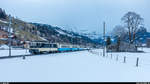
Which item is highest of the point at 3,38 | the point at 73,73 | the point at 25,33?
the point at 25,33

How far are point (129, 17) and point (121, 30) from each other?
16.3ft

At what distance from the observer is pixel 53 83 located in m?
7.45

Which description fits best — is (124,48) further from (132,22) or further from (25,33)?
(25,33)

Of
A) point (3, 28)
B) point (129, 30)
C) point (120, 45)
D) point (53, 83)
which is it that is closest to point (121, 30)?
point (129, 30)

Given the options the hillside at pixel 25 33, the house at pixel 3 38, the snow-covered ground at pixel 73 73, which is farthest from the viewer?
the hillside at pixel 25 33

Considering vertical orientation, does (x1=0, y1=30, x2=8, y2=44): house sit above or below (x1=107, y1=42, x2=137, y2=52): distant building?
above

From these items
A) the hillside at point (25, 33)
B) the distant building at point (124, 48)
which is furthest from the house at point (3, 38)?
the distant building at point (124, 48)

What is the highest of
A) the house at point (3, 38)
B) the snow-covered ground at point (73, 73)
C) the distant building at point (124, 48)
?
the house at point (3, 38)

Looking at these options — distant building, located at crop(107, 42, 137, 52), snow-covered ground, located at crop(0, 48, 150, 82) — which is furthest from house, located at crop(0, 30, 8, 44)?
snow-covered ground, located at crop(0, 48, 150, 82)

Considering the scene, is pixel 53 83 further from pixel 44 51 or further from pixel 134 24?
pixel 134 24

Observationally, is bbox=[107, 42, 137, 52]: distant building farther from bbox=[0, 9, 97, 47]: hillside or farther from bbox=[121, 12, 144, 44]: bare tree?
bbox=[0, 9, 97, 47]: hillside

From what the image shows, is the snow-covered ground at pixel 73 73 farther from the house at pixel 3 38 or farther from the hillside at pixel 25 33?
the hillside at pixel 25 33

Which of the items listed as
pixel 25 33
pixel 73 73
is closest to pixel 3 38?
pixel 25 33

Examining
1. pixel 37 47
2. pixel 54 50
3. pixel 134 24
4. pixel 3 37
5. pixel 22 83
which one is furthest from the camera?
pixel 3 37
